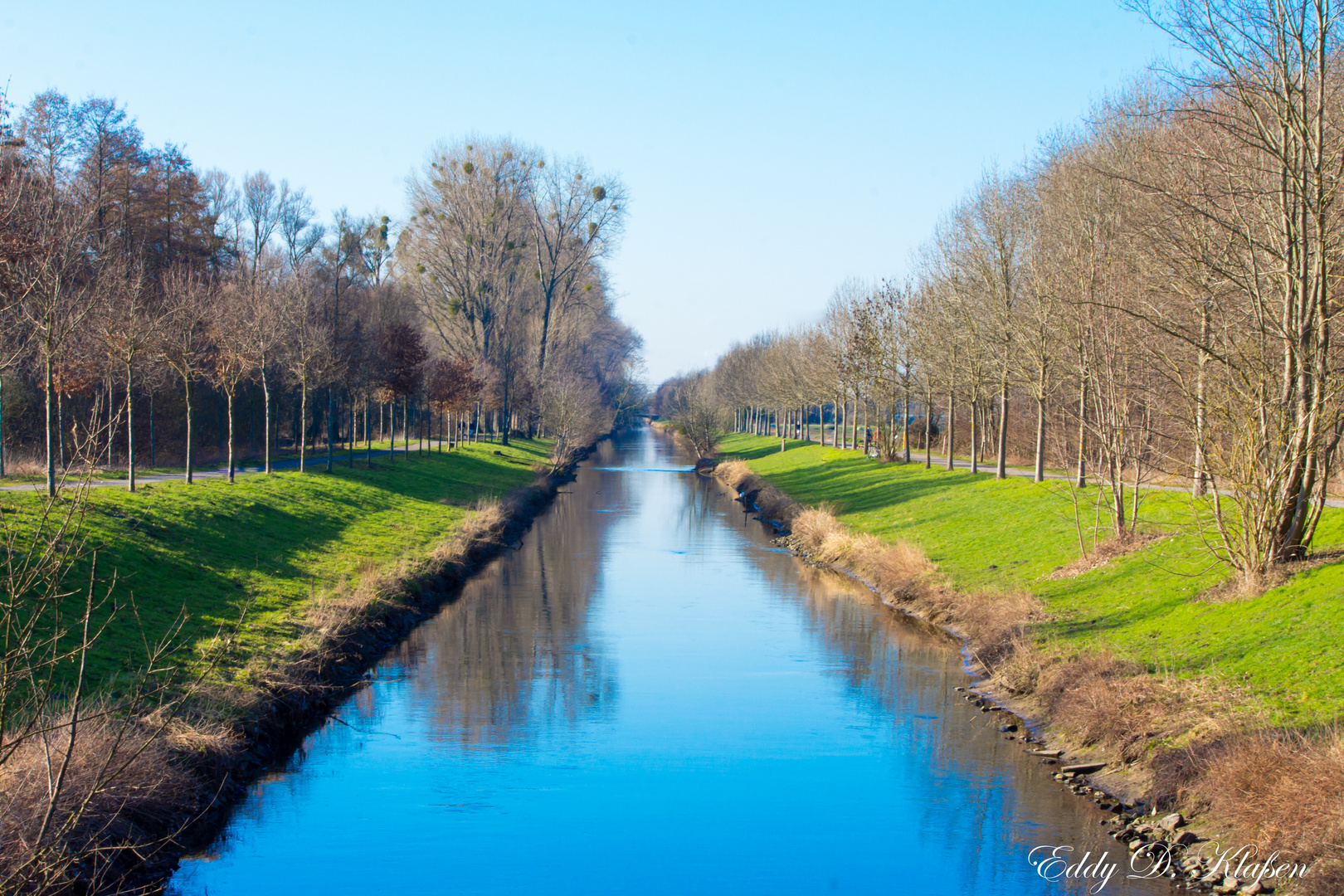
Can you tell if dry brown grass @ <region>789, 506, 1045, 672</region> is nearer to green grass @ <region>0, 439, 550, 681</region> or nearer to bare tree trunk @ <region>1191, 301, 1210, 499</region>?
bare tree trunk @ <region>1191, 301, 1210, 499</region>

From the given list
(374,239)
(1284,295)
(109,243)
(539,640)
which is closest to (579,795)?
(539,640)

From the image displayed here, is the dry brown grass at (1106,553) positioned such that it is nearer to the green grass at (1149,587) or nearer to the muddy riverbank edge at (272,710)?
the green grass at (1149,587)

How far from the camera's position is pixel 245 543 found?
20.7 m

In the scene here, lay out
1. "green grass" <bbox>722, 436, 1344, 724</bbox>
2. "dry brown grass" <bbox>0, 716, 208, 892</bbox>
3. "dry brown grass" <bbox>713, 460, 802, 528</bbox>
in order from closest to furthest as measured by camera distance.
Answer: "dry brown grass" <bbox>0, 716, 208, 892</bbox> < "green grass" <bbox>722, 436, 1344, 724</bbox> < "dry brown grass" <bbox>713, 460, 802, 528</bbox>

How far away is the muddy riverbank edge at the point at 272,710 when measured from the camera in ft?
30.4

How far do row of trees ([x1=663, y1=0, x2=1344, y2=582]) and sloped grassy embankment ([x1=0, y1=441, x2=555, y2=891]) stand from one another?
13.0 m

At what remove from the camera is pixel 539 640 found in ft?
61.1

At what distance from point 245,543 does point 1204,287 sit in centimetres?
1834

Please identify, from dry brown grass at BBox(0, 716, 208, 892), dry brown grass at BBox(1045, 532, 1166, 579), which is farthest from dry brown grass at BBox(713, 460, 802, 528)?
dry brown grass at BBox(0, 716, 208, 892)

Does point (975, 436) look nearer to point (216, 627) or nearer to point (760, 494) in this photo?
point (760, 494)

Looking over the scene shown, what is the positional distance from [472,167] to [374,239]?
47.6ft

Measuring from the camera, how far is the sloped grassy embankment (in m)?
8.45

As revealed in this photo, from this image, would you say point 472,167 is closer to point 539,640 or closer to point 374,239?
point 374,239

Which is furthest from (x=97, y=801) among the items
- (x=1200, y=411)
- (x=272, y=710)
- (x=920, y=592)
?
(x=920, y=592)
